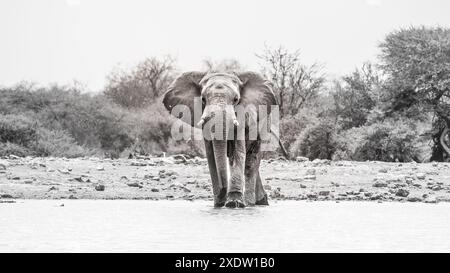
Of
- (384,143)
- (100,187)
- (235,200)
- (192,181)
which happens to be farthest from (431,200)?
(384,143)

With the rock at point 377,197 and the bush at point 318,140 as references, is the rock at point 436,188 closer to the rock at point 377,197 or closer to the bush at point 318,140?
the rock at point 377,197

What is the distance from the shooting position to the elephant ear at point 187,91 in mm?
15711

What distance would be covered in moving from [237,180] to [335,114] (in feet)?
80.2

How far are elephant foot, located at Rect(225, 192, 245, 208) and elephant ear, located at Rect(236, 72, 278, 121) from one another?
67.2 inches

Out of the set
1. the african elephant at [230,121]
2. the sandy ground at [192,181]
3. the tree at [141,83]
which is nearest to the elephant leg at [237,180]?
the african elephant at [230,121]

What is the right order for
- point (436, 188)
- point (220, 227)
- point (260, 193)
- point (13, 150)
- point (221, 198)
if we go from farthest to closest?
point (13, 150) → point (436, 188) → point (260, 193) → point (221, 198) → point (220, 227)

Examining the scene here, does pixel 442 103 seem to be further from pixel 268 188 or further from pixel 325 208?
pixel 325 208

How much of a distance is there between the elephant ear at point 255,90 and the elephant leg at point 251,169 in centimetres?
52

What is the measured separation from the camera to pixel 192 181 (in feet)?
69.9

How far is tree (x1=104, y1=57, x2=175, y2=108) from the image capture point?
5729 cm

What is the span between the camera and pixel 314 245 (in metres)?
10.8

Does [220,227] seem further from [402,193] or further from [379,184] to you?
[379,184]

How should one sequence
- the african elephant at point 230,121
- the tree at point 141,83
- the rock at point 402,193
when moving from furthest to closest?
the tree at point 141,83 < the rock at point 402,193 < the african elephant at point 230,121
